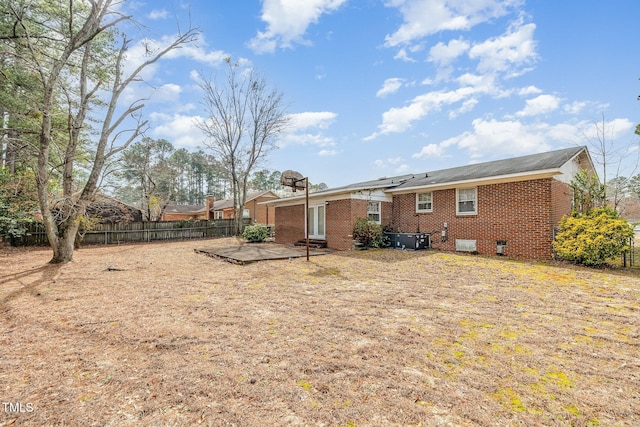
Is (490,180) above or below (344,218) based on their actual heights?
above

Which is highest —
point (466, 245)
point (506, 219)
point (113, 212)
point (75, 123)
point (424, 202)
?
point (75, 123)

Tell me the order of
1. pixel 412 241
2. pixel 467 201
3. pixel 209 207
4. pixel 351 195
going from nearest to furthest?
pixel 467 201 < pixel 412 241 < pixel 351 195 < pixel 209 207

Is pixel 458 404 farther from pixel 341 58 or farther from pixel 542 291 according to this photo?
pixel 341 58

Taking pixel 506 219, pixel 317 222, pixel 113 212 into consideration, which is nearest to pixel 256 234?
pixel 317 222

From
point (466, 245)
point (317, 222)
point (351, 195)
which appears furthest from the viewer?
point (317, 222)

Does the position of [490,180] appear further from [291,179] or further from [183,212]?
[183,212]

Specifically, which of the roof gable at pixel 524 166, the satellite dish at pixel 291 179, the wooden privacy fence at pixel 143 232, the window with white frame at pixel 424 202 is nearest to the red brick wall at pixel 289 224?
the satellite dish at pixel 291 179

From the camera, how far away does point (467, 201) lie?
36.2 feet

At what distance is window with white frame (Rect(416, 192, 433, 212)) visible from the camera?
481 inches

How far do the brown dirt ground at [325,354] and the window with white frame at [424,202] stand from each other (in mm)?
6212

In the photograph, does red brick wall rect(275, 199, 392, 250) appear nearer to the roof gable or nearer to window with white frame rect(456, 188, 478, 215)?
the roof gable

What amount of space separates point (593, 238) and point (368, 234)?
6.95m

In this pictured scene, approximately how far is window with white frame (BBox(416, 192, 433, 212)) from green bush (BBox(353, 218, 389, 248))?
1.98 m

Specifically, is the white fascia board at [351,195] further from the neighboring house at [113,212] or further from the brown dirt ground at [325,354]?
the neighboring house at [113,212]
